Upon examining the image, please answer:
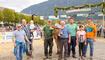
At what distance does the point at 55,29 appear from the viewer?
20.6 feet

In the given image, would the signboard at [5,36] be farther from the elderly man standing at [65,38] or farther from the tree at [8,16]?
the tree at [8,16]

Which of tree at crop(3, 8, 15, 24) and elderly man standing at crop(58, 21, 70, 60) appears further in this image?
tree at crop(3, 8, 15, 24)

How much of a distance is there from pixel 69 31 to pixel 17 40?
92.6 inches

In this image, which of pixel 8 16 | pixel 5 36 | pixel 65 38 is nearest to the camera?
pixel 65 38

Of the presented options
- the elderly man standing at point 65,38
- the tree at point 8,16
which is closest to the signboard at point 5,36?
the elderly man standing at point 65,38

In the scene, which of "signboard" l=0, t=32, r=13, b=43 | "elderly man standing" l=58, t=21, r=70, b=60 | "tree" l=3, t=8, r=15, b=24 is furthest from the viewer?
"tree" l=3, t=8, r=15, b=24

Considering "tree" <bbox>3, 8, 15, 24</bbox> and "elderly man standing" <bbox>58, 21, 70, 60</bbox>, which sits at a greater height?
"tree" <bbox>3, 8, 15, 24</bbox>

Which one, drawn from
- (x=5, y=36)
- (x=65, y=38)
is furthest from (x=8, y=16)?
(x=65, y=38)

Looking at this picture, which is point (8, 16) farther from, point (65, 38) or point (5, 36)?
point (65, 38)

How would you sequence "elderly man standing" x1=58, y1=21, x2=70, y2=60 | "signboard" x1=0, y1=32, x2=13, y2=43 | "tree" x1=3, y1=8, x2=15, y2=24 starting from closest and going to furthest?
"elderly man standing" x1=58, y1=21, x2=70, y2=60 → "signboard" x1=0, y1=32, x2=13, y2=43 → "tree" x1=3, y1=8, x2=15, y2=24

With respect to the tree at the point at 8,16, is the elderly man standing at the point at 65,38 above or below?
below

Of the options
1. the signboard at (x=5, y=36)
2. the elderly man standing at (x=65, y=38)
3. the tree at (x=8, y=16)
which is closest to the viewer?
the elderly man standing at (x=65, y=38)

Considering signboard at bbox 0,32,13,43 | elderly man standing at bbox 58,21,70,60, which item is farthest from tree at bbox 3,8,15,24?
elderly man standing at bbox 58,21,70,60

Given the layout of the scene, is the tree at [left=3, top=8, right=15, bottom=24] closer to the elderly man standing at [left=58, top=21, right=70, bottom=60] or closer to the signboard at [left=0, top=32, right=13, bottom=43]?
the signboard at [left=0, top=32, right=13, bottom=43]
